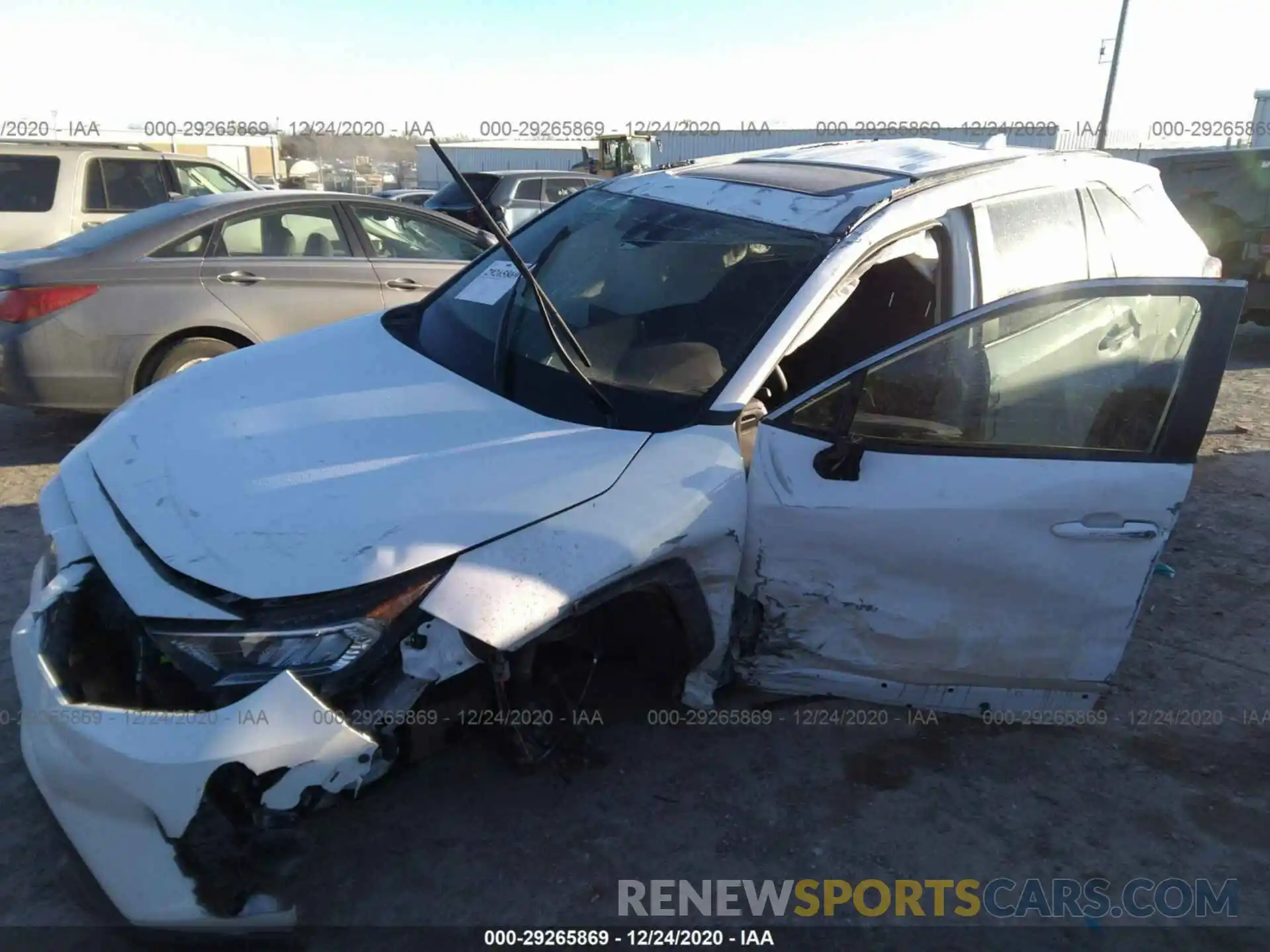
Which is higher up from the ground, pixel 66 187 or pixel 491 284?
pixel 66 187

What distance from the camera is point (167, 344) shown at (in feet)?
16.8

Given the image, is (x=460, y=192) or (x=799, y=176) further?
(x=460, y=192)

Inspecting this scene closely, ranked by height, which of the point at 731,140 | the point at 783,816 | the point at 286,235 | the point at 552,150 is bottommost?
the point at 783,816

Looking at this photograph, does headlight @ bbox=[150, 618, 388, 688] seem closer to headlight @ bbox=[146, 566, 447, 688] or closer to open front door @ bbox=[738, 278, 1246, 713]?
headlight @ bbox=[146, 566, 447, 688]

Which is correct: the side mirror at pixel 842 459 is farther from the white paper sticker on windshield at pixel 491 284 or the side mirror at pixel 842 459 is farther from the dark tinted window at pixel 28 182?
the dark tinted window at pixel 28 182

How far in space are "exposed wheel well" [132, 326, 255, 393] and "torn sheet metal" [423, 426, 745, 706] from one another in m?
3.52

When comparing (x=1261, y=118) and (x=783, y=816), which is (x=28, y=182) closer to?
(x=783, y=816)

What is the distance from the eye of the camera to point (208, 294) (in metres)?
5.17

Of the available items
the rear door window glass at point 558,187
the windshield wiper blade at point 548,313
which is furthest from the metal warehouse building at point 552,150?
the windshield wiper blade at point 548,313

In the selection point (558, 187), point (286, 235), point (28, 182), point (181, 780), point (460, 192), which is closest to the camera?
point (181, 780)

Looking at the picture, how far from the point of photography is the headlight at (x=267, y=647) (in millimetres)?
1947

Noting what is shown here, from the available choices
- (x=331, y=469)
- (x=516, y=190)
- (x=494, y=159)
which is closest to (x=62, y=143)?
(x=516, y=190)

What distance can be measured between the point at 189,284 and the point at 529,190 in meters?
9.40

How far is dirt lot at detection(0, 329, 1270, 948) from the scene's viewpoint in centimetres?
231
